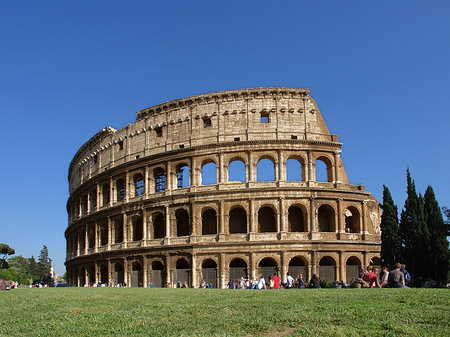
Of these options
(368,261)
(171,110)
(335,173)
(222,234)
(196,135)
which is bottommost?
(368,261)

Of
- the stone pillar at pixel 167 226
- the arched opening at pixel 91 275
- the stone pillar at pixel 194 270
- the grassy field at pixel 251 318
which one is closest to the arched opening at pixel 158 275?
the stone pillar at pixel 167 226

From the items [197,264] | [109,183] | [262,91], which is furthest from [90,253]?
[262,91]

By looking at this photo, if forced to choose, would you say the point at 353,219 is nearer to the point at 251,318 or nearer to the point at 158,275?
the point at 158,275

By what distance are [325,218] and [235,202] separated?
23.8 ft

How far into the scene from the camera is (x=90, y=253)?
4309 cm

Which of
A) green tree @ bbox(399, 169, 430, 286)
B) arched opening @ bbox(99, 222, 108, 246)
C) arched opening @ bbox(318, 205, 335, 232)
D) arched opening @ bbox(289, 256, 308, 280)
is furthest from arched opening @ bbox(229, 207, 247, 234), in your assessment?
arched opening @ bbox(99, 222, 108, 246)

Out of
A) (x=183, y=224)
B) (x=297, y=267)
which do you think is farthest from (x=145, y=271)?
(x=297, y=267)

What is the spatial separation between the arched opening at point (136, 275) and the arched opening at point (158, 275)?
1.28m

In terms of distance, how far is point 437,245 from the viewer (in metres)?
31.1

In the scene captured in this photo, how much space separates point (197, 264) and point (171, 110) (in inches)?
506

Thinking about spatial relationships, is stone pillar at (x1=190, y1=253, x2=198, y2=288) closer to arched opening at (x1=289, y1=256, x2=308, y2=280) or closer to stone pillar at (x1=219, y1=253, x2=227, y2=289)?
stone pillar at (x1=219, y1=253, x2=227, y2=289)

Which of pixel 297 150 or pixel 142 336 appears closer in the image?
pixel 142 336

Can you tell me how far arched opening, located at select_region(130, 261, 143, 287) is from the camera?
3733 cm

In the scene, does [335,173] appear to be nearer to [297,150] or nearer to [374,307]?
[297,150]
